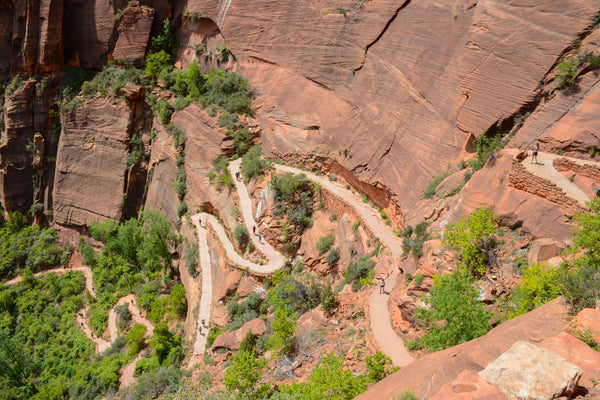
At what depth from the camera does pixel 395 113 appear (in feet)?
87.2

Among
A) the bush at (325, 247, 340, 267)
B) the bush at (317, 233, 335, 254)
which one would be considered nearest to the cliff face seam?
the bush at (317, 233, 335, 254)

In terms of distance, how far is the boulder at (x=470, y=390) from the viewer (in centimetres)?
722

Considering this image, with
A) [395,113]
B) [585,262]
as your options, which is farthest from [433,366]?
[395,113]

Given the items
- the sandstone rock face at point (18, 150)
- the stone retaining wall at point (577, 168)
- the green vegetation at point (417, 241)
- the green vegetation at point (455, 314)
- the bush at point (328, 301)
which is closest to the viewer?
the green vegetation at point (455, 314)

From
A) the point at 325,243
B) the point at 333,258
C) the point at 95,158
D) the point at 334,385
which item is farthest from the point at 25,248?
the point at 334,385

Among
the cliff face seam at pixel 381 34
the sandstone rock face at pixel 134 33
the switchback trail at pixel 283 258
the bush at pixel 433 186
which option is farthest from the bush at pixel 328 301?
the sandstone rock face at pixel 134 33

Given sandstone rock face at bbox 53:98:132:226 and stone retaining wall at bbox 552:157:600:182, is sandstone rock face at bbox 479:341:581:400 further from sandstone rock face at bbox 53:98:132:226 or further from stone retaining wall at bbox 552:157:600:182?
sandstone rock face at bbox 53:98:132:226

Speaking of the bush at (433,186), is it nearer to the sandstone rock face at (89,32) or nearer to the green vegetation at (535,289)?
the green vegetation at (535,289)

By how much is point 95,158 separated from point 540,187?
129 ft

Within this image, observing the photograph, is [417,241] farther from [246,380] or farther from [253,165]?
[253,165]

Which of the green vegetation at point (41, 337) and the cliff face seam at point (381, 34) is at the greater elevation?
the cliff face seam at point (381, 34)

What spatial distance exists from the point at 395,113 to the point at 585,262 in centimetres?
1649

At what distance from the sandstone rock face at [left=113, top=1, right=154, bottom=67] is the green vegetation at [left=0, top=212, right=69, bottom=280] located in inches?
784

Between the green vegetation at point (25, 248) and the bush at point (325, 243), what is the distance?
3001 cm
